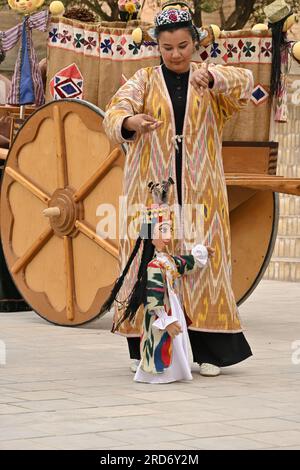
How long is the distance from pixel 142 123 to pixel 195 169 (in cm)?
43

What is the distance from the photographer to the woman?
6.85 m

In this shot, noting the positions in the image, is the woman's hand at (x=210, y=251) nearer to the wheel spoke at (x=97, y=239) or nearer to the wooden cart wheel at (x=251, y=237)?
the wheel spoke at (x=97, y=239)

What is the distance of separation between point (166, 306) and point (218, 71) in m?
1.17

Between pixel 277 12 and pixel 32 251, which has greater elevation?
pixel 277 12

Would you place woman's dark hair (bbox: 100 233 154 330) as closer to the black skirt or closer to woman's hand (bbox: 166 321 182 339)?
woman's hand (bbox: 166 321 182 339)

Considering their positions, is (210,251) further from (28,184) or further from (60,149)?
(28,184)

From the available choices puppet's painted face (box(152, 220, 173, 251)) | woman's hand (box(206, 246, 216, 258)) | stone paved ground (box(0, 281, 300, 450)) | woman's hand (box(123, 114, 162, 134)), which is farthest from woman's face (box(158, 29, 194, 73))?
stone paved ground (box(0, 281, 300, 450))

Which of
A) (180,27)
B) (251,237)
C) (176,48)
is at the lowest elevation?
(251,237)

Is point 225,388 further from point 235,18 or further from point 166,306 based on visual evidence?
point 235,18

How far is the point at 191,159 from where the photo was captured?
6.89 m

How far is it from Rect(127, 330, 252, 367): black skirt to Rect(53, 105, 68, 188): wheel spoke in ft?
7.71

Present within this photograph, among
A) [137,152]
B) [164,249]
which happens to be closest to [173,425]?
[164,249]

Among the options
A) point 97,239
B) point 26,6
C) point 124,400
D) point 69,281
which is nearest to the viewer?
point 124,400

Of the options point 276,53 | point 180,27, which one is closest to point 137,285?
point 180,27
